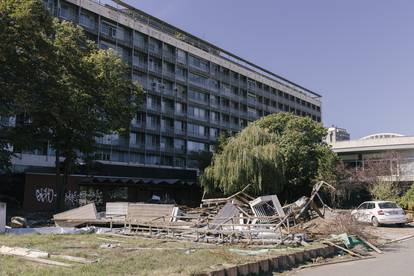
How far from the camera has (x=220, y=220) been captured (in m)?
20.2

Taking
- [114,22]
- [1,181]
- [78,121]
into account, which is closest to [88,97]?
[78,121]

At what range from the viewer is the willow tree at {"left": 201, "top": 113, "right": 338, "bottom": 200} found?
3853 centimetres

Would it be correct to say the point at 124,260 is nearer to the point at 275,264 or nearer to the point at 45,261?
the point at 45,261

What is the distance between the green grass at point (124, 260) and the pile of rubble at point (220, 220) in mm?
1643

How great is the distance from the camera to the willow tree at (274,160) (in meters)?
38.5

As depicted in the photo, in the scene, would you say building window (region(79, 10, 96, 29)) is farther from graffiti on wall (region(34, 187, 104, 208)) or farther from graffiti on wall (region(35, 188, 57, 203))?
graffiti on wall (region(35, 188, 57, 203))

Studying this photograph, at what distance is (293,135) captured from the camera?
4631 centimetres

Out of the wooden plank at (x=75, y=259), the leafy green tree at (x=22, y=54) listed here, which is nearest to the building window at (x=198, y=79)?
the leafy green tree at (x=22, y=54)

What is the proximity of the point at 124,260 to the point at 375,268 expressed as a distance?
6.52m

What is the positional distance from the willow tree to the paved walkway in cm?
2311

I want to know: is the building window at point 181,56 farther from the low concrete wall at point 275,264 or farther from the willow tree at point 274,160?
the low concrete wall at point 275,264

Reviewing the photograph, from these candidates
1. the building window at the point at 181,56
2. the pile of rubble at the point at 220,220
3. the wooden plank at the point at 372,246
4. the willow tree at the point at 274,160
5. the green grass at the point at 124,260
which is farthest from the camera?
the building window at the point at 181,56

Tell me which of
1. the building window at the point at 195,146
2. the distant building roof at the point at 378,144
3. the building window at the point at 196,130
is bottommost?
the distant building roof at the point at 378,144

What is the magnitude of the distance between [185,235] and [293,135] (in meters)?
30.1
